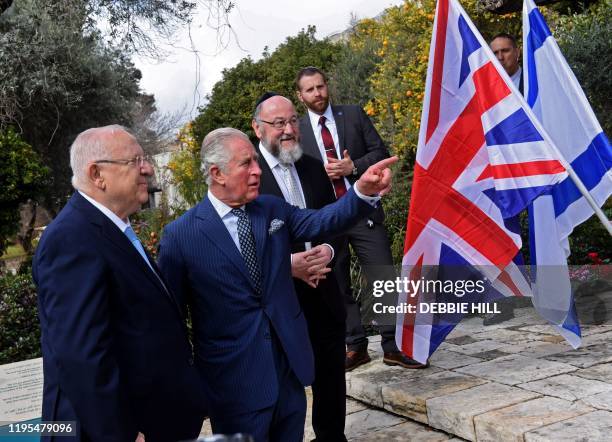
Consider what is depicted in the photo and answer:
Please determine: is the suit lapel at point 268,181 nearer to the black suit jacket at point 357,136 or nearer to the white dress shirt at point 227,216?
the white dress shirt at point 227,216

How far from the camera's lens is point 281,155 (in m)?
3.77

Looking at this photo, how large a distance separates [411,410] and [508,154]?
1.75m

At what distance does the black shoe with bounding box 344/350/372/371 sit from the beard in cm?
210

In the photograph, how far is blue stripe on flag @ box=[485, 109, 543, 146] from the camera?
3.92m

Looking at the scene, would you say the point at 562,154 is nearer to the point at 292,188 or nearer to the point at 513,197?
the point at 513,197

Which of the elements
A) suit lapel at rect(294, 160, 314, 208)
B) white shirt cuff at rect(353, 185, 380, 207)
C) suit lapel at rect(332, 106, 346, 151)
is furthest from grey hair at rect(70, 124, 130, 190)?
suit lapel at rect(332, 106, 346, 151)

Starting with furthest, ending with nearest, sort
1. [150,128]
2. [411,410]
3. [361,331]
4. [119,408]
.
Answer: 1. [150,128]
2. [361,331]
3. [411,410]
4. [119,408]

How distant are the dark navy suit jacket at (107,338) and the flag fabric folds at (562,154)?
8.63 ft

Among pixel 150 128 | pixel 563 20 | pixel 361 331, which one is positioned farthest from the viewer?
pixel 150 128

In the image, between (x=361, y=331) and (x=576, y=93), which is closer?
(x=576, y=93)

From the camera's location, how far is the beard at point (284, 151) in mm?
3748

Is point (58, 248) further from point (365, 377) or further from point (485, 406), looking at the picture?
point (365, 377)

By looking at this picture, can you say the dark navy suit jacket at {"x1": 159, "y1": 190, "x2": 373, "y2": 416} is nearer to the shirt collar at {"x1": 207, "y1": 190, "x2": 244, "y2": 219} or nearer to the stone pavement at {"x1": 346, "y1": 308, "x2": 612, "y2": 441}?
the shirt collar at {"x1": 207, "y1": 190, "x2": 244, "y2": 219}

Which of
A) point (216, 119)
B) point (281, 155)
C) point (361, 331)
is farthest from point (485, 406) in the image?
point (216, 119)
